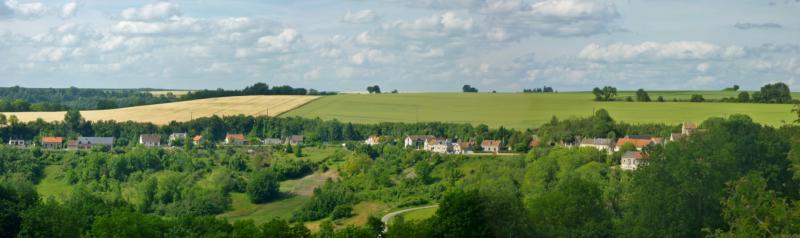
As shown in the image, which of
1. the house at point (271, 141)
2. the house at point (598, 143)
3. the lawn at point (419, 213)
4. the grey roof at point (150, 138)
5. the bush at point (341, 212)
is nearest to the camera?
the lawn at point (419, 213)

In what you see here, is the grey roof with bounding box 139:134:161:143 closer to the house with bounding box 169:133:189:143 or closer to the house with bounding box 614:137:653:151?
the house with bounding box 169:133:189:143

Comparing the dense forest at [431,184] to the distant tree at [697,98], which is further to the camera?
the distant tree at [697,98]

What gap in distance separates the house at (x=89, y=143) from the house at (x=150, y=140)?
3.11 metres

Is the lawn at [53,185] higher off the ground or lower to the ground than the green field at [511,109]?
lower

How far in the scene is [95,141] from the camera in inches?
3802

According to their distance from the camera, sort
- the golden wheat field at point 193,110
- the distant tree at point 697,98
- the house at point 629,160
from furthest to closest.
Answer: the golden wheat field at point 193,110 < the distant tree at point 697,98 < the house at point 629,160

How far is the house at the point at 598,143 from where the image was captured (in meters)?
77.7

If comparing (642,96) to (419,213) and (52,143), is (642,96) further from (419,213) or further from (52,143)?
(52,143)

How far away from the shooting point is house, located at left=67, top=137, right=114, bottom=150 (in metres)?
95.1

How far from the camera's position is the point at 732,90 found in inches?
4222

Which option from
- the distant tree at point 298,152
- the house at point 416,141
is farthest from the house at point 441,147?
A: the distant tree at point 298,152

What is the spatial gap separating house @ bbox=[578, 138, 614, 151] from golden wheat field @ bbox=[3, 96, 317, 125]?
42882mm

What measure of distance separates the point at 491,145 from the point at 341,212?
95.9 ft

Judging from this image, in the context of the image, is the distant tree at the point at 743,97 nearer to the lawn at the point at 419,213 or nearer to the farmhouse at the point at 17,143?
the lawn at the point at 419,213
